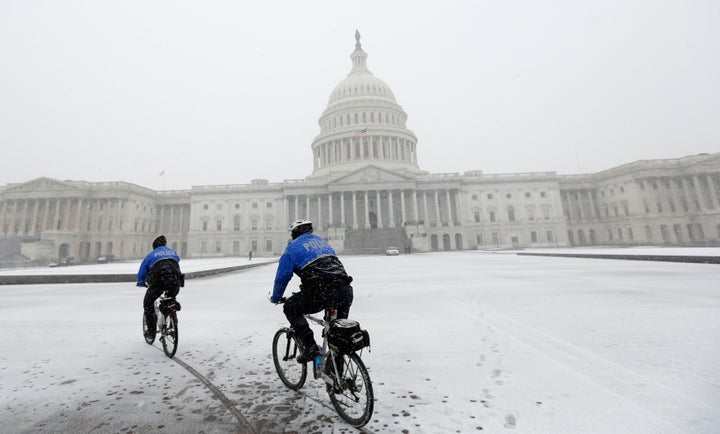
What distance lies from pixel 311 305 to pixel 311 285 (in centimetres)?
21

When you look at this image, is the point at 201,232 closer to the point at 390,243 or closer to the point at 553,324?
the point at 390,243

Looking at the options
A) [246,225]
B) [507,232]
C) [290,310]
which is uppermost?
[246,225]

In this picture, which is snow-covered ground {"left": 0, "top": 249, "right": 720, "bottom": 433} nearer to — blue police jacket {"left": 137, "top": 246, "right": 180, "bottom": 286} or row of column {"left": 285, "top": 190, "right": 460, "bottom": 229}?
blue police jacket {"left": 137, "top": 246, "right": 180, "bottom": 286}

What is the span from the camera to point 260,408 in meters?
3.17

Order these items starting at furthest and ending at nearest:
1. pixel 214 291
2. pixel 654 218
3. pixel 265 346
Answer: pixel 654 218 < pixel 214 291 < pixel 265 346

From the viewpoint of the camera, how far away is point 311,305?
328 cm

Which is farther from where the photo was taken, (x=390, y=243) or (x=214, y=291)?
(x=390, y=243)

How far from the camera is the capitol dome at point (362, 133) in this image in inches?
2869

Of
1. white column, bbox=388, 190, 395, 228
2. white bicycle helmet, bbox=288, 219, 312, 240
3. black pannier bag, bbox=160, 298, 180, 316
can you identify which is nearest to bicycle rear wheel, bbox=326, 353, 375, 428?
white bicycle helmet, bbox=288, 219, 312, 240

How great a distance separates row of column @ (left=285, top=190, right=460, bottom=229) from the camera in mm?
62375

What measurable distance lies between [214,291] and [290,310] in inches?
388

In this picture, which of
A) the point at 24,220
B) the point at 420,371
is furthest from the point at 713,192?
the point at 24,220

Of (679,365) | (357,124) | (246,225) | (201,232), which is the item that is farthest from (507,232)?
(679,365)

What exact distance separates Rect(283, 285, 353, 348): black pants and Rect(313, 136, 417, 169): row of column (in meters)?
70.5
